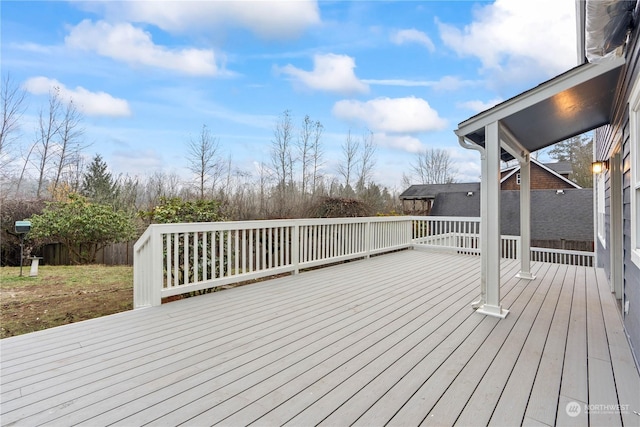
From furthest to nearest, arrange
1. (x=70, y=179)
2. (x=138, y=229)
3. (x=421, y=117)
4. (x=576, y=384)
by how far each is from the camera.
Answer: (x=421, y=117) → (x=70, y=179) → (x=138, y=229) → (x=576, y=384)

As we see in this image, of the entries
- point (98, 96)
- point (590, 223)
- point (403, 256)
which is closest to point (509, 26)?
point (403, 256)

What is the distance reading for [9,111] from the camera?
11711 mm

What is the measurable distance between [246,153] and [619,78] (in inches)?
487

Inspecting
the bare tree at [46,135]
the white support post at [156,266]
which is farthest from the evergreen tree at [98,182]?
the white support post at [156,266]

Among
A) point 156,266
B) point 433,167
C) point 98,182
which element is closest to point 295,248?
point 156,266

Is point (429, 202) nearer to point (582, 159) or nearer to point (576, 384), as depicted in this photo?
point (582, 159)

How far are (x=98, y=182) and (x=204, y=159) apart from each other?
7.24 meters

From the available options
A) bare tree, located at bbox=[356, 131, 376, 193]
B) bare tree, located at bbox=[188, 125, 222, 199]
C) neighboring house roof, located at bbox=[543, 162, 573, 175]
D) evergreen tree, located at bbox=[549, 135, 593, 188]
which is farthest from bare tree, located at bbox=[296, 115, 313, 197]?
evergreen tree, located at bbox=[549, 135, 593, 188]

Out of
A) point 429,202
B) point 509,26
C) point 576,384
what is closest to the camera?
point 576,384

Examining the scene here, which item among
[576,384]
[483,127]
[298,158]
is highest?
[298,158]

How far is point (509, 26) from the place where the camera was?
5621 millimetres

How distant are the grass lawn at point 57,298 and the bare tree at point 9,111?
658 cm

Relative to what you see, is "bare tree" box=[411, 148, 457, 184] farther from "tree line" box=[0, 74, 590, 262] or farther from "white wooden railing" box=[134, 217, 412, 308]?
"white wooden railing" box=[134, 217, 412, 308]

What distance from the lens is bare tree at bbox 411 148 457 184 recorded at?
2527 centimetres
